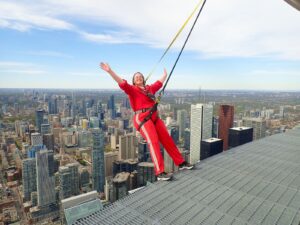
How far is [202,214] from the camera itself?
380 centimetres

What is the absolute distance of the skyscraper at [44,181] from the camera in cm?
2070

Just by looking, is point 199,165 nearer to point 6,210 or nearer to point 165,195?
point 165,195

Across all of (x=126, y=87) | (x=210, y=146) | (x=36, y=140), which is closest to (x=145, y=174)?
(x=210, y=146)

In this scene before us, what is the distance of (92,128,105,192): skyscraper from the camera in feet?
77.6

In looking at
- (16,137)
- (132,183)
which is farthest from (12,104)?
(132,183)

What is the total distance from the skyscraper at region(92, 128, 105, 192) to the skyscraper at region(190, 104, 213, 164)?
427 inches

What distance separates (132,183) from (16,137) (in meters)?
22.4

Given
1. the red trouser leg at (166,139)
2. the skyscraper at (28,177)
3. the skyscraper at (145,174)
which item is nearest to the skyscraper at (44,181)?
the skyscraper at (28,177)

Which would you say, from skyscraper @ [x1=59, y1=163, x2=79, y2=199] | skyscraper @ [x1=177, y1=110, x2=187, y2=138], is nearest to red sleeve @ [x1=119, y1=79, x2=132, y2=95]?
skyscraper @ [x1=59, y1=163, x2=79, y2=199]

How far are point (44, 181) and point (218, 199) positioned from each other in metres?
19.9

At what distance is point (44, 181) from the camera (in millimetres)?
20984

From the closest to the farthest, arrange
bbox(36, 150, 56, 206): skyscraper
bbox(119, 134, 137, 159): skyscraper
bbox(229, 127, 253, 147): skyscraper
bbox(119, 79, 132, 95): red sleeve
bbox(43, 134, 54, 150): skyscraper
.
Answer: bbox(119, 79, 132, 95): red sleeve → bbox(36, 150, 56, 206): skyscraper → bbox(229, 127, 253, 147): skyscraper → bbox(119, 134, 137, 159): skyscraper → bbox(43, 134, 54, 150): skyscraper

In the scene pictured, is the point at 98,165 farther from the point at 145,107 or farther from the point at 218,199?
the point at 145,107

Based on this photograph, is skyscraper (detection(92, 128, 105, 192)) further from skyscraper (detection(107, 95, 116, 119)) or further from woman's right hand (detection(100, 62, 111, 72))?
skyscraper (detection(107, 95, 116, 119))
